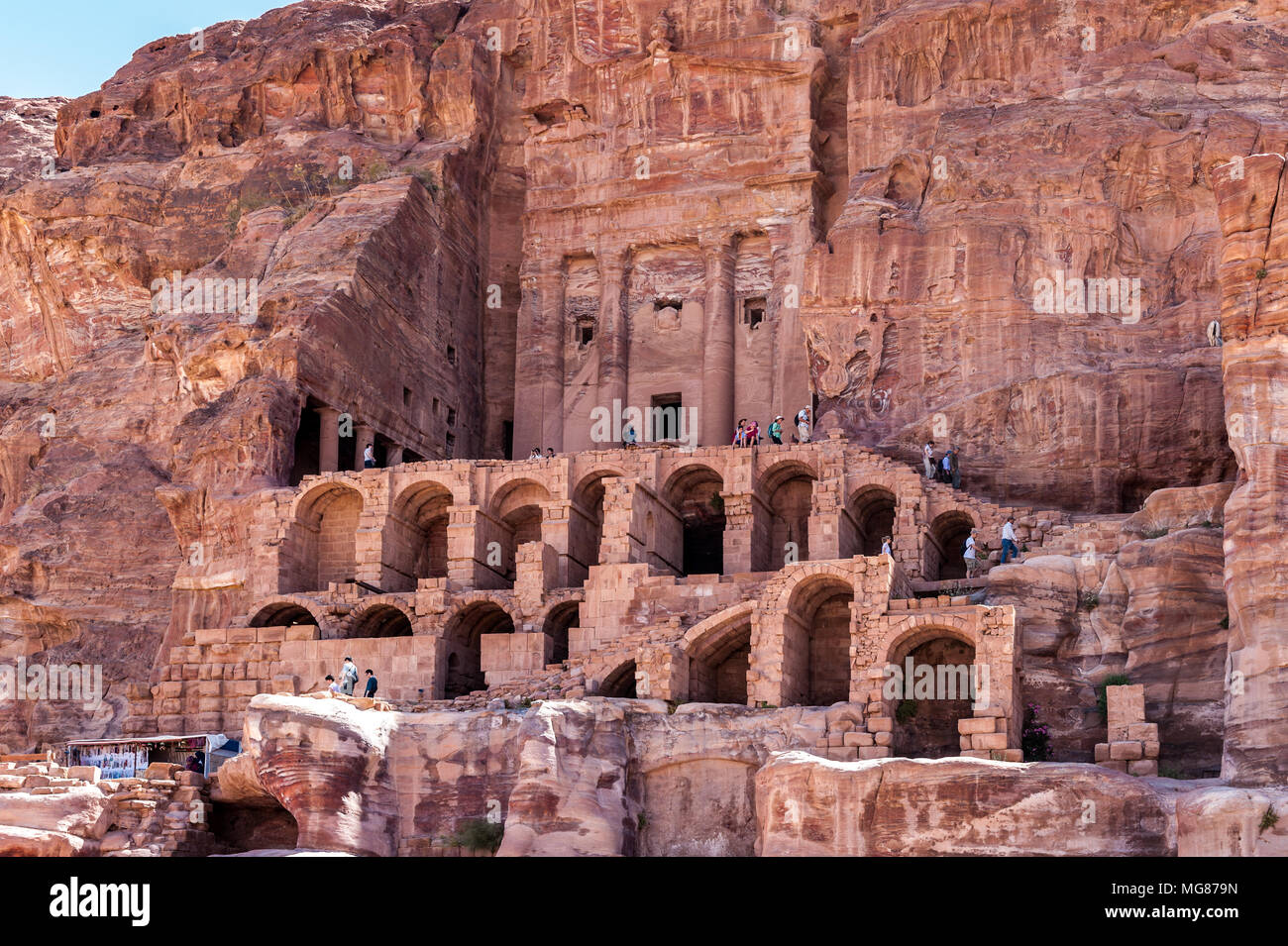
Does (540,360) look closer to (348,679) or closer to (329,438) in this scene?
(329,438)

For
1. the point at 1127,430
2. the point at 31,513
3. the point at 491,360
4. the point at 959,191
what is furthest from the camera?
the point at 491,360

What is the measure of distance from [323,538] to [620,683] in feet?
45.3

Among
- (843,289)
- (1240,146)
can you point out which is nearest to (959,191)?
(843,289)

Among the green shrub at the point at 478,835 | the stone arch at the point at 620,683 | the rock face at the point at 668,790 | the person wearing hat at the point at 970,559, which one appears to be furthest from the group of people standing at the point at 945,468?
the green shrub at the point at 478,835

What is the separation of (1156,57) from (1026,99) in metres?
4.00

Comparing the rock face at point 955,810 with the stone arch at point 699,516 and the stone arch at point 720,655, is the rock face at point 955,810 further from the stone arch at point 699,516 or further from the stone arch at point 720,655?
the stone arch at point 699,516

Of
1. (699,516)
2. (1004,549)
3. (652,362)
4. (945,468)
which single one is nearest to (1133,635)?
(1004,549)

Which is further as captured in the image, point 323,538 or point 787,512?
point 323,538

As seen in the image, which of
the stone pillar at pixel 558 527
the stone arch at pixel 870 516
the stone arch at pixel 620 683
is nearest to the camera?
the stone arch at pixel 620 683

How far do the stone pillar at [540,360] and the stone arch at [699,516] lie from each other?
844 centimetres

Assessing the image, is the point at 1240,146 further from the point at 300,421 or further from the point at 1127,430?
the point at 300,421

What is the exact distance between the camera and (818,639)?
158 feet

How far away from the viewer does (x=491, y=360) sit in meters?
68.4

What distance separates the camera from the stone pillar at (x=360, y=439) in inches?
2347
